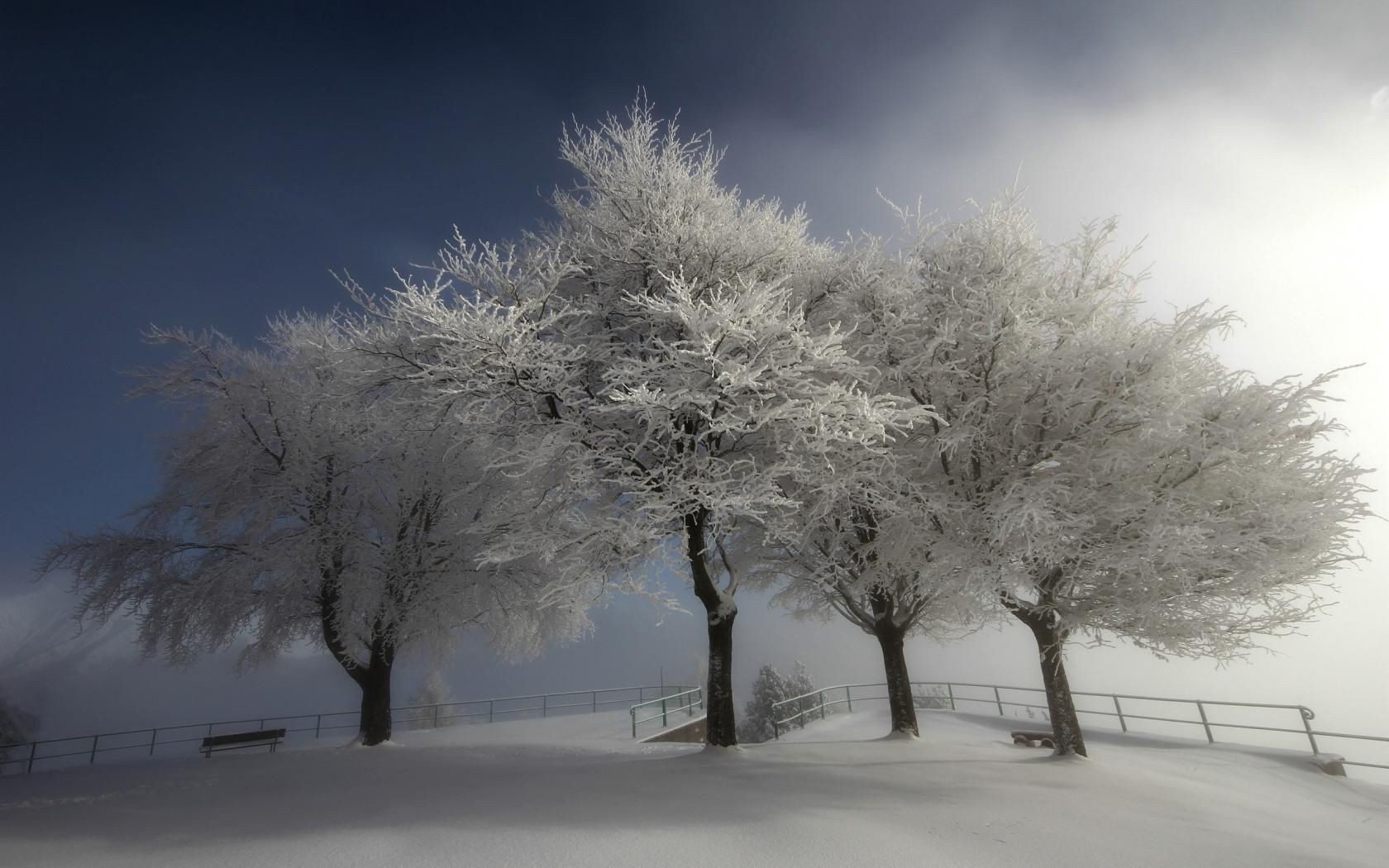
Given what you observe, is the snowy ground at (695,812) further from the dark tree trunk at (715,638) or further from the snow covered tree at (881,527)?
the snow covered tree at (881,527)

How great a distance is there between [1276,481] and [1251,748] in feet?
31.2

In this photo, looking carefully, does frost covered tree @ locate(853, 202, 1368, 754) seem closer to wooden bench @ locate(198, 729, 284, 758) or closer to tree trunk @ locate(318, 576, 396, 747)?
tree trunk @ locate(318, 576, 396, 747)

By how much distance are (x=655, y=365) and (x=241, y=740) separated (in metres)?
17.6

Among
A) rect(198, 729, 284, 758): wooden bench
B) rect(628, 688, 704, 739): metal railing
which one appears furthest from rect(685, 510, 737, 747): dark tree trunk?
rect(198, 729, 284, 758): wooden bench

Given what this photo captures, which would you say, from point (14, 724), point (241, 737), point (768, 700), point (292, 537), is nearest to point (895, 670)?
point (292, 537)

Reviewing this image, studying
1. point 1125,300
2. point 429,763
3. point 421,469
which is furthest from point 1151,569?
point 421,469

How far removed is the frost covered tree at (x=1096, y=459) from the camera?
9.30m

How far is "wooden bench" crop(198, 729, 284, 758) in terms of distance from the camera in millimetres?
17797

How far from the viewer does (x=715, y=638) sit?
12148 millimetres

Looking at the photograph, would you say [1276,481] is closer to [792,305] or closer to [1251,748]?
[792,305]

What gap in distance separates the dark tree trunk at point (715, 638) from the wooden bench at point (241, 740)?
13.8 m

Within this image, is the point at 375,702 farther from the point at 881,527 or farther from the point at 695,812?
the point at 881,527

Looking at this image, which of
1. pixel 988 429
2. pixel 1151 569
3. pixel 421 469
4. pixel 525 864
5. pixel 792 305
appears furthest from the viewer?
pixel 421 469

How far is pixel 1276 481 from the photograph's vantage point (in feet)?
31.6
